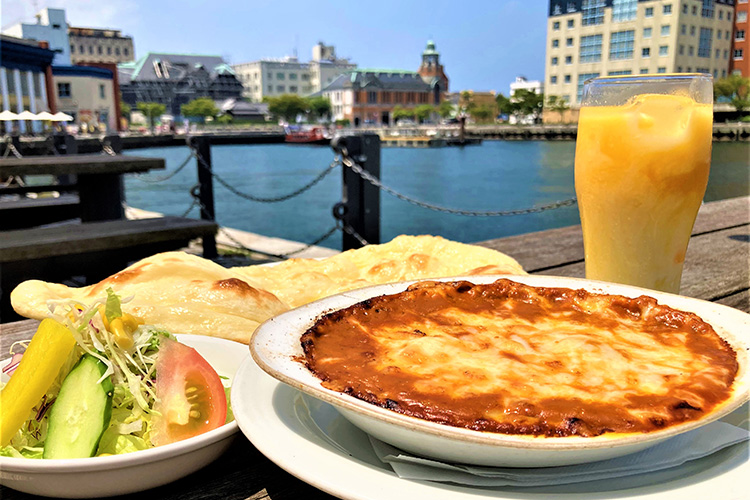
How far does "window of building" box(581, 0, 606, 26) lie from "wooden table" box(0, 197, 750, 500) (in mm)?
73612

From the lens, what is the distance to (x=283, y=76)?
127 m

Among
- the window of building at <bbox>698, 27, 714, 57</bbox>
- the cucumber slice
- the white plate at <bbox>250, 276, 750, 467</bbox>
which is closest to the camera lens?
the white plate at <bbox>250, 276, 750, 467</bbox>

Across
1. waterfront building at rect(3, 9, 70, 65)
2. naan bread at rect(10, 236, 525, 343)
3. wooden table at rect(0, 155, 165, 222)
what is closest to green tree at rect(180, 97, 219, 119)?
waterfront building at rect(3, 9, 70, 65)

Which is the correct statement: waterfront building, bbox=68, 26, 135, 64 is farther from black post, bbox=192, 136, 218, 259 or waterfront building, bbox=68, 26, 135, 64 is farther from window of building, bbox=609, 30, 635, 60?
black post, bbox=192, 136, 218, 259

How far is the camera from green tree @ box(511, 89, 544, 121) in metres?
77.3

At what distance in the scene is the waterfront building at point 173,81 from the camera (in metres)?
103

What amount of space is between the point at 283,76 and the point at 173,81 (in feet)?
94.3

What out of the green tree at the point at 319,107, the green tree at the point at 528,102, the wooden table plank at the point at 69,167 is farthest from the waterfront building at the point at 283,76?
the wooden table plank at the point at 69,167

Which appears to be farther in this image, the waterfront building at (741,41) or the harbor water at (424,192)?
the waterfront building at (741,41)

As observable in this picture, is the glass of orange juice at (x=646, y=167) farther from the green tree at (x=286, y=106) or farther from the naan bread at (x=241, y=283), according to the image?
the green tree at (x=286, y=106)

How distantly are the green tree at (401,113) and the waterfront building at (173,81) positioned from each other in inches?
1178

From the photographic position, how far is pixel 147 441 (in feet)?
2.52

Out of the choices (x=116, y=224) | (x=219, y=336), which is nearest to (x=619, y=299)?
(x=219, y=336)

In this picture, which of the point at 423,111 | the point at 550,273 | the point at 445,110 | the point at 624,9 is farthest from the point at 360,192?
the point at 423,111
